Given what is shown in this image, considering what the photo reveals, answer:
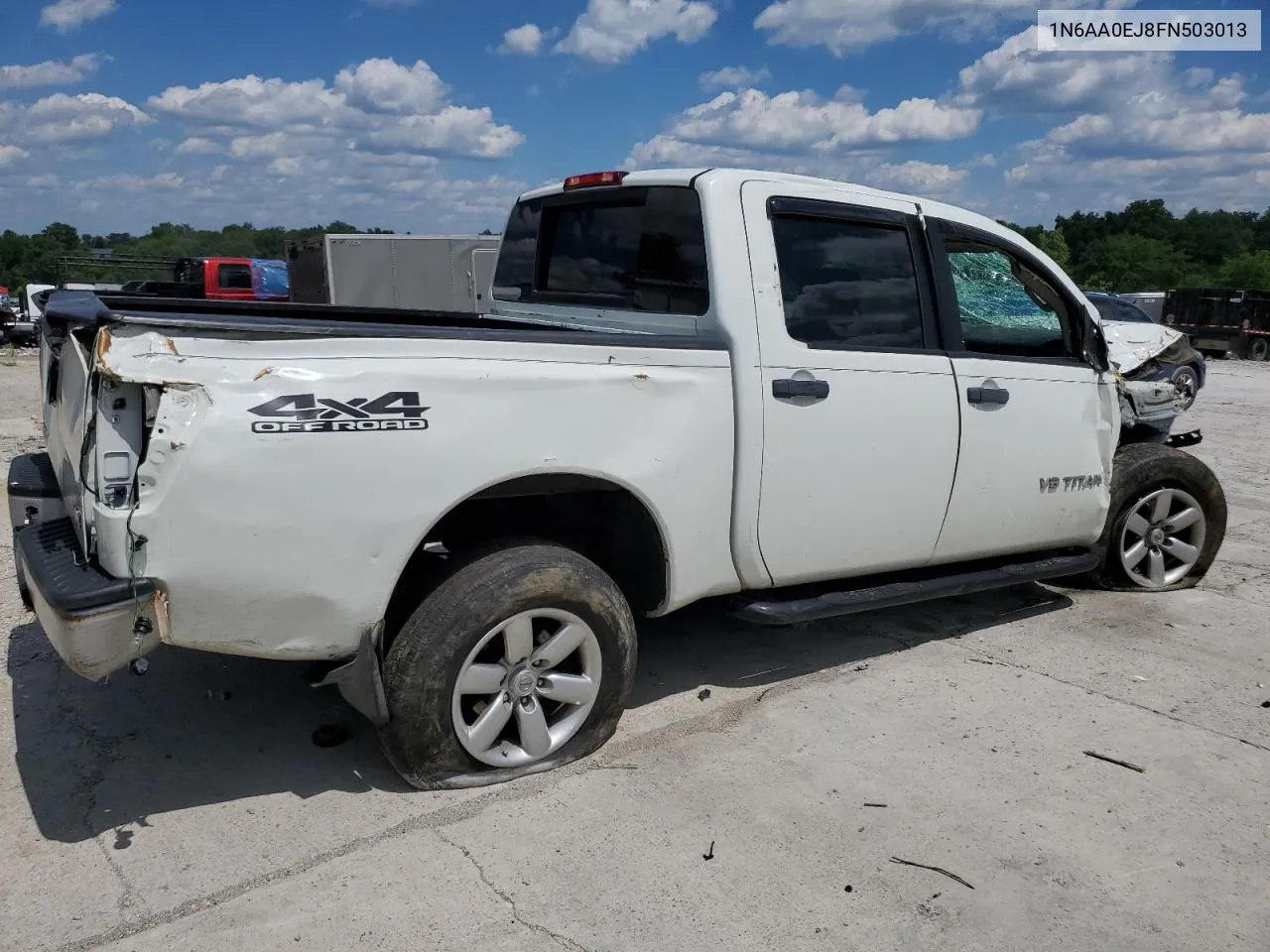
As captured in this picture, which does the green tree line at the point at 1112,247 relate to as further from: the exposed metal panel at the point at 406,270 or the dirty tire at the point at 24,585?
the dirty tire at the point at 24,585

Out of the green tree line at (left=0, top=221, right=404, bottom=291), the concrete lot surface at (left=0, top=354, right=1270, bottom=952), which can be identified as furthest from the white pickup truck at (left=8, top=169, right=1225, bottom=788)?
the green tree line at (left=0, top=221, right=404, bottom=291)

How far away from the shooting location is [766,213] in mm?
3887

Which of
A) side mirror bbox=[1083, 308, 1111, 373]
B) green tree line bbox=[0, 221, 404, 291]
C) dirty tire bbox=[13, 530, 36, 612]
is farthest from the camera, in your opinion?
green tree line bbox=[0, 221, 404, 291]

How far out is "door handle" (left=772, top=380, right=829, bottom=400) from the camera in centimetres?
375

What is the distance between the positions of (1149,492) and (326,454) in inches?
175

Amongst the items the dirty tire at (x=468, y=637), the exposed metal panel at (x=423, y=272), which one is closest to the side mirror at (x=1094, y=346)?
the dirty tire at (x=468, y=637)

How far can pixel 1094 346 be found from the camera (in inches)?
194

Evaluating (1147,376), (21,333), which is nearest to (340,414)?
(1147,376)

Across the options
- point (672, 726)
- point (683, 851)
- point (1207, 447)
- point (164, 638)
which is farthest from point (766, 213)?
point (1207, 447)

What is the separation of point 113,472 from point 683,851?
192cm

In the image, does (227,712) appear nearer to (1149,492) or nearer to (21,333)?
(1149,492)

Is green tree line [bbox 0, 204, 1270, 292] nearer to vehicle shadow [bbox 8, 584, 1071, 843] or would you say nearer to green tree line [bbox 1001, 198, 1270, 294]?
green tree line [bbox 1001, 198, 1270, 294]

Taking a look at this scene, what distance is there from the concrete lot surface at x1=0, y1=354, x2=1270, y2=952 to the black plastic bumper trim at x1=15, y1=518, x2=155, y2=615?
32.1 inches

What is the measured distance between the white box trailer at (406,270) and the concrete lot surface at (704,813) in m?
15.7
